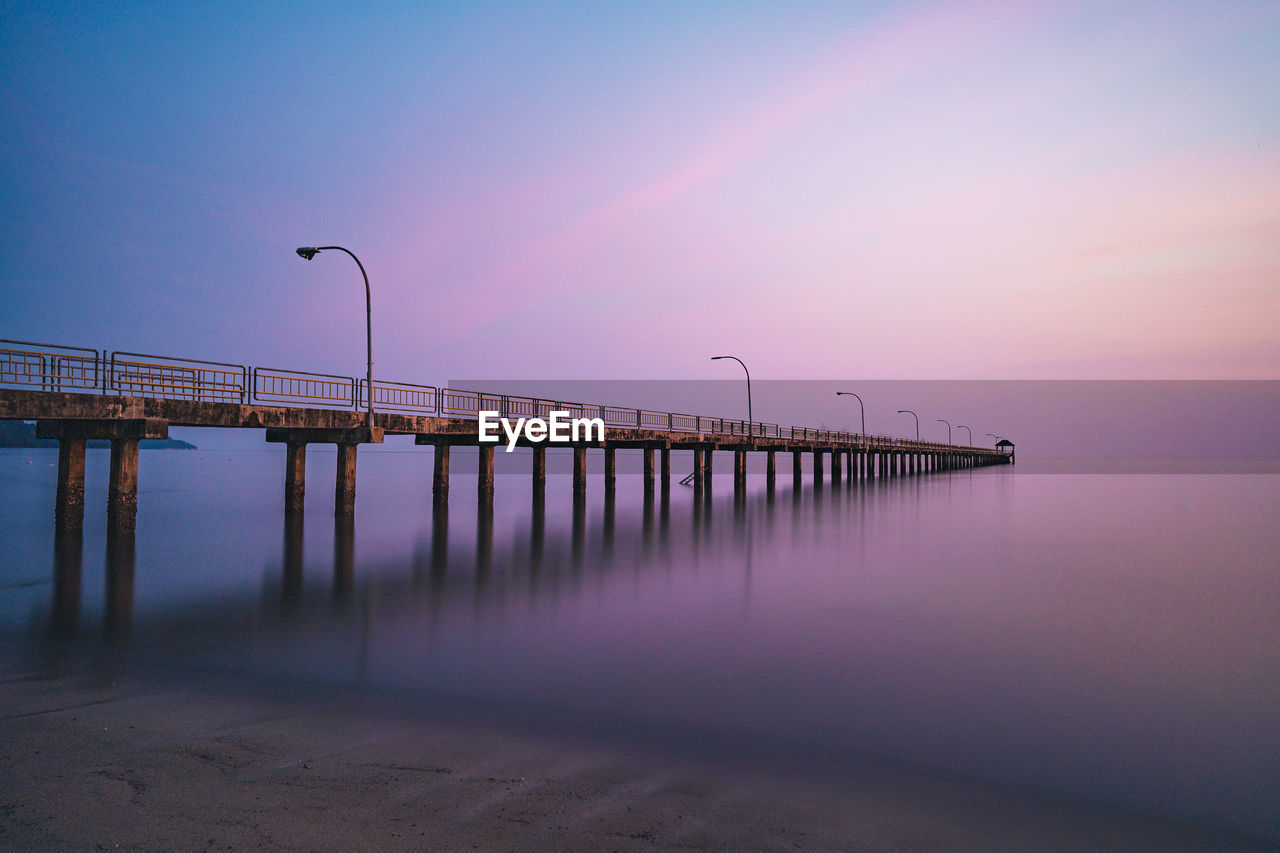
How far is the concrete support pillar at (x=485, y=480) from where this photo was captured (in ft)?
131

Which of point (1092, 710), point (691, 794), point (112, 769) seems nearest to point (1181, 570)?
point (1092, 710)

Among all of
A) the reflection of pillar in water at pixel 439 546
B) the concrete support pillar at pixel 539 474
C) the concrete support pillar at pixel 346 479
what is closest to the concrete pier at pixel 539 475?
the concrete support pillar at pixel 539 474

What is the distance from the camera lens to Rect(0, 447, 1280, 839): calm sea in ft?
26.3

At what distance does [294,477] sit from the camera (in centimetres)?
3259

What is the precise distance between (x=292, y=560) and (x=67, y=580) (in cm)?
562

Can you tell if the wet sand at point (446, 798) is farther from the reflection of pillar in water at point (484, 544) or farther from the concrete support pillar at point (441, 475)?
the concrete support pillar at point (441, 475)

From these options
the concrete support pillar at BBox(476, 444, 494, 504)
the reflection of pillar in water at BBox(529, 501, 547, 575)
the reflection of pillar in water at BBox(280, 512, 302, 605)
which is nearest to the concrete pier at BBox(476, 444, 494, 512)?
the concrete support pillar at BBox(476, 444, 494, 504)

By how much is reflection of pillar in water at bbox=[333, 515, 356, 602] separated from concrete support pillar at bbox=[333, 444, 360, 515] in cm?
56

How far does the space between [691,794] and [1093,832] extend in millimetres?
3196

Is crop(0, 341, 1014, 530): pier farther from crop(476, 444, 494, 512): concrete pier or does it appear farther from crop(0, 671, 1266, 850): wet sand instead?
crop(0, 671, 1266, 850): wet sand

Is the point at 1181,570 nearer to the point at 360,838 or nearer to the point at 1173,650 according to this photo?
the point at 1173,650

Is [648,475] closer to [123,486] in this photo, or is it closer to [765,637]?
[123,486]

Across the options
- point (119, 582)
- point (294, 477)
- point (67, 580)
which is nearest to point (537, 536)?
point (294, 477)

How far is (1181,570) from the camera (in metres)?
23.3
